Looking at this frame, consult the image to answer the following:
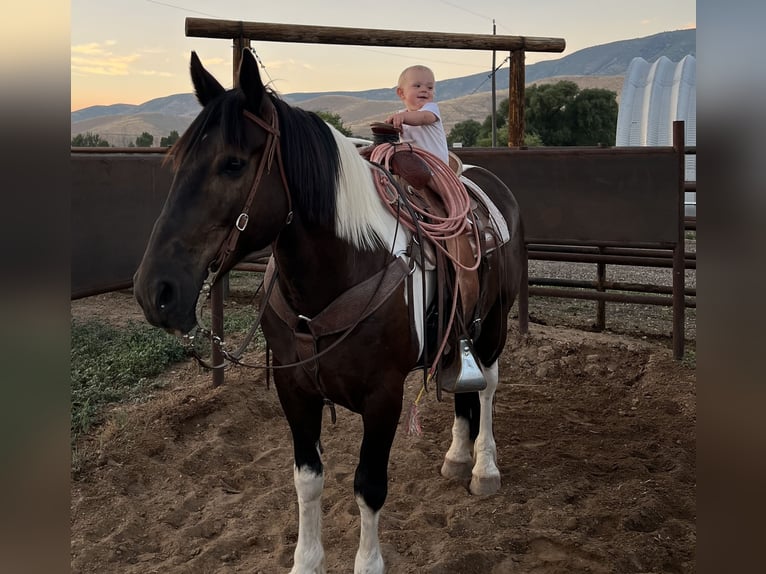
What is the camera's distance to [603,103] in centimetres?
2744

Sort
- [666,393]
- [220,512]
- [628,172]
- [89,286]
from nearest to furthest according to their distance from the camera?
1. [220,512]
2. [89,286]
3. [666,393]
4. [628,172]

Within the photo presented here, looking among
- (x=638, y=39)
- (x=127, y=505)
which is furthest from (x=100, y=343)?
(x=638, y=39)

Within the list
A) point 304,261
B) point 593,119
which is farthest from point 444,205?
point 593,119

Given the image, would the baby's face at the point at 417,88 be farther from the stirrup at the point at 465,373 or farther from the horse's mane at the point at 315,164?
the stirrup at the point at 465,373

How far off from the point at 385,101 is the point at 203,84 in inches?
2682

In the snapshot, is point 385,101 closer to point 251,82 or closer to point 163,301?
point 251,82

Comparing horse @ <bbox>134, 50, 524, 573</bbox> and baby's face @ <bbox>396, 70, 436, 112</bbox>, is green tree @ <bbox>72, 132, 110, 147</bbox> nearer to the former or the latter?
baby's face @ <bbox>396, 70, 436, 112</bbox>

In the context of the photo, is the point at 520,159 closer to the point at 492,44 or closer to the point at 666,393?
the point at 492,44

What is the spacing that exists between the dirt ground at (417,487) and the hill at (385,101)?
1.80 meters

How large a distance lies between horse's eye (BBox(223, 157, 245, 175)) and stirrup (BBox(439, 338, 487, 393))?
1310 mm

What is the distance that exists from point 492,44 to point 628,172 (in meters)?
1.64

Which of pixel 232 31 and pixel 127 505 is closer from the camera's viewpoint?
pixel 127 505

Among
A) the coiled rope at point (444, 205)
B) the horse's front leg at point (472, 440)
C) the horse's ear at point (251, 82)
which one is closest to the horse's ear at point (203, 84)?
the horse's ear at point (251, 82)

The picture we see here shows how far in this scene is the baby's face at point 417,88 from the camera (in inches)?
111
